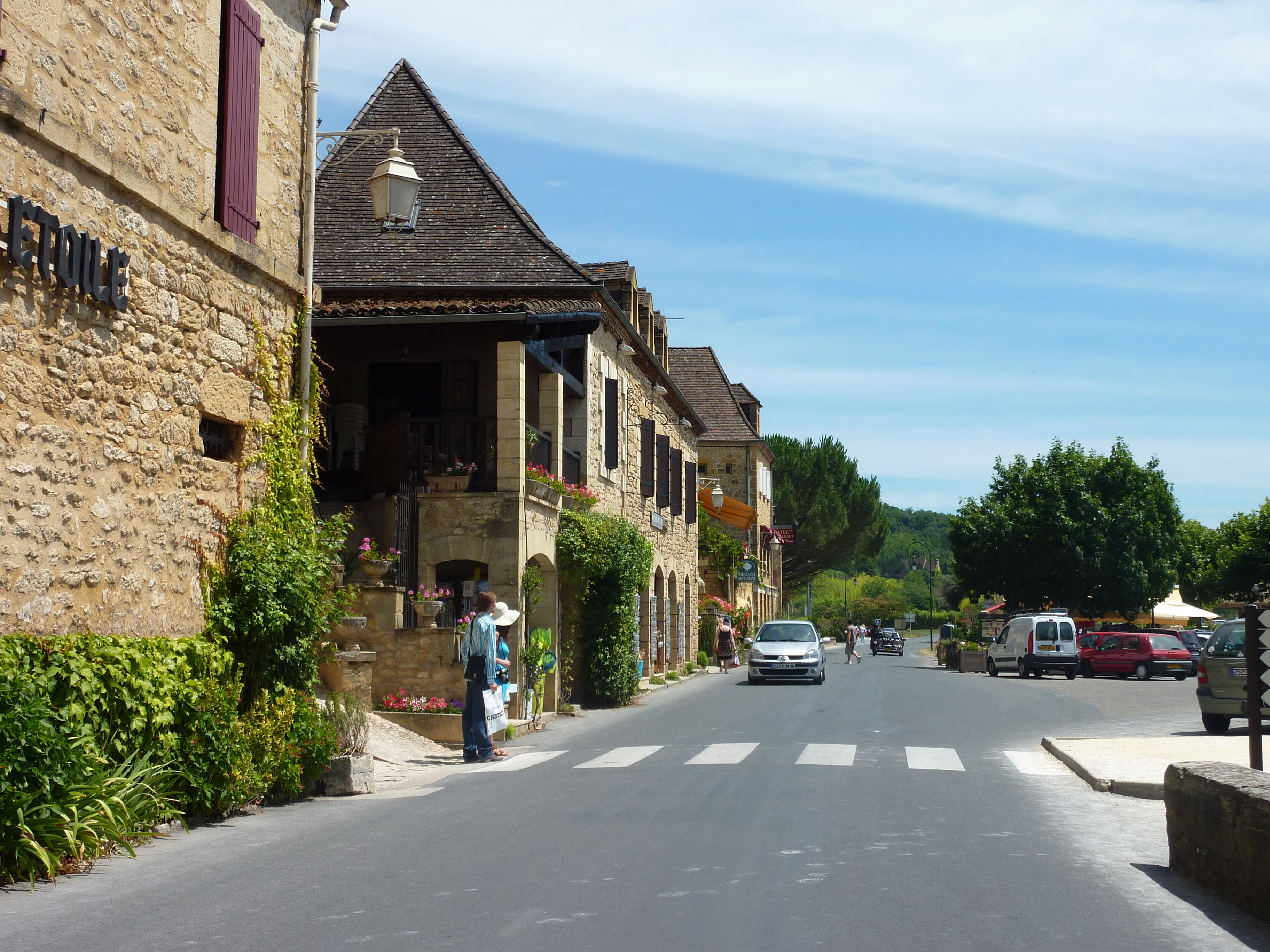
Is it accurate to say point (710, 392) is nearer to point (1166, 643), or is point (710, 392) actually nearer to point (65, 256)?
point (1166, 643)

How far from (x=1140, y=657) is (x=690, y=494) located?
42.9 ft

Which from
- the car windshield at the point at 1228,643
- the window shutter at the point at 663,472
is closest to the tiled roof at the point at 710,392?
the window shutter at the point at 663,472

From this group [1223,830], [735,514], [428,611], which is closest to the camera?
[1223,830]

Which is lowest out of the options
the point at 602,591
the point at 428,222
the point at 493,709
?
the point at 493,709

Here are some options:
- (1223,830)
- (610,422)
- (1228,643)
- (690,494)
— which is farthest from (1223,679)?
(690,494)

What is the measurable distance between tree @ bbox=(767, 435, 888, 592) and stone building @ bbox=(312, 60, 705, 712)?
46.2m

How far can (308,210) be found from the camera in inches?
460

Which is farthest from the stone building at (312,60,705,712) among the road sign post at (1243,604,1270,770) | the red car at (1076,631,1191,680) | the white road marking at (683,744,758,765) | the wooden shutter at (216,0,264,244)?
the red car at (1076,631,1191,680)

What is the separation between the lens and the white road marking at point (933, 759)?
12.0 m

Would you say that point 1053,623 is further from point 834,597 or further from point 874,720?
point 834,597

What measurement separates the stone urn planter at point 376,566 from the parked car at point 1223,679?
33.5 ft

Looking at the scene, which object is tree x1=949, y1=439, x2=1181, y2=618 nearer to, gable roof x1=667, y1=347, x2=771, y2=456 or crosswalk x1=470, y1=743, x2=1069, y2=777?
gable roof x1=667, y1=347, x2=771, y2=456

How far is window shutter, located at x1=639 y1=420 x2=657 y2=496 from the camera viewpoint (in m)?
27.9

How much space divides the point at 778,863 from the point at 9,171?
19.2 ft
